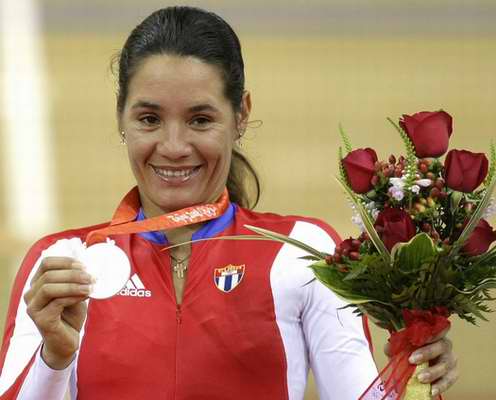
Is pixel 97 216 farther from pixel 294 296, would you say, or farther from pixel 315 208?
pixel 294 296

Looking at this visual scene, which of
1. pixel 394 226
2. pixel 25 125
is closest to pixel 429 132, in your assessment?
pixel 394 226

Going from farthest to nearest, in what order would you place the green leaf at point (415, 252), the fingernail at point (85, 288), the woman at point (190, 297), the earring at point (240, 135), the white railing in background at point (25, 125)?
the white railing in background at point (25, 125), the earring at point (240, 135), the woman at point (190, 297), the fingernail at point (85, 288), the green leaf at point (415, 252)

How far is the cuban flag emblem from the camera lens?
2.24 meters

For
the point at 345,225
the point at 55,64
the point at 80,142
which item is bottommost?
the point at 345,225

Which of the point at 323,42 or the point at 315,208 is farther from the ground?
the point at 323,42

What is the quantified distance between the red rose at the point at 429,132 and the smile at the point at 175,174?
45 cm

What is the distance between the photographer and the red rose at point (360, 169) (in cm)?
192

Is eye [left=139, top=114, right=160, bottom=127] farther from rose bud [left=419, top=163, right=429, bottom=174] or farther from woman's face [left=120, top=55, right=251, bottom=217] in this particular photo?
rose bud [left=419, top=163, right=429, bottom=174]


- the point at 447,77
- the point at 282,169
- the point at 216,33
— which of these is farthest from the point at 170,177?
the point at 447,77

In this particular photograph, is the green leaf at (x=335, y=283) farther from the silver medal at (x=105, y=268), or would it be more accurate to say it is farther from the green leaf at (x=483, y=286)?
the silver medal at (x=105, y=268)

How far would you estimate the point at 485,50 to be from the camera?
6453mm

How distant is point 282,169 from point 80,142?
0.95 meters

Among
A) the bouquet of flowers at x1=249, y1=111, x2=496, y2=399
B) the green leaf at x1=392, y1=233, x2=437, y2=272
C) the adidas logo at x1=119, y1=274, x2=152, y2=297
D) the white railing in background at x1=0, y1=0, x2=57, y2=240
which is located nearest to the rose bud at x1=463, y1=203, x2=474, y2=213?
the bouquet of flowers at x1=249, y1=111, x2=496, y2=399

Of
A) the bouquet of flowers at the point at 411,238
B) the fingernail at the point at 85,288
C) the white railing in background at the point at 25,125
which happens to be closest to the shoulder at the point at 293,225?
the bouquet of flowers at the point at 411,238
